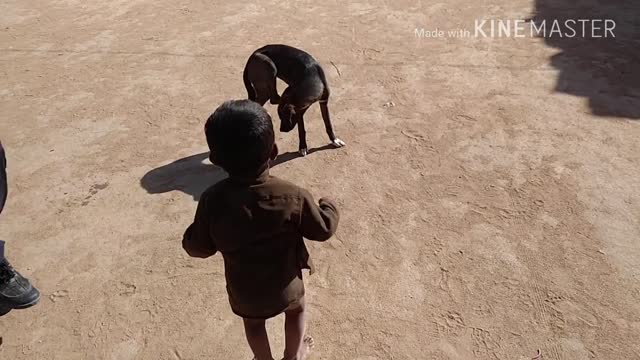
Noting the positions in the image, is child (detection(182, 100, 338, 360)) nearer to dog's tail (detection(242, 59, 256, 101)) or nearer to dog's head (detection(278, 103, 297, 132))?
dog's head (detection(278, 103, 297, 132))

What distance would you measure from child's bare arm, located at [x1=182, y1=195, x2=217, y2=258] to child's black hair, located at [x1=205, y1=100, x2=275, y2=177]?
0.21m

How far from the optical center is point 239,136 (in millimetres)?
1767

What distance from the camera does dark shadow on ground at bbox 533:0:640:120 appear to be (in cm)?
480

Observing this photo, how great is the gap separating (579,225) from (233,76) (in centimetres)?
344

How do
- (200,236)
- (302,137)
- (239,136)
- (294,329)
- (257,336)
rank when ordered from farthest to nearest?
1. (302,137)
2. (294,329)
3. (257,336)
4. (200,236)
5. (239,136)

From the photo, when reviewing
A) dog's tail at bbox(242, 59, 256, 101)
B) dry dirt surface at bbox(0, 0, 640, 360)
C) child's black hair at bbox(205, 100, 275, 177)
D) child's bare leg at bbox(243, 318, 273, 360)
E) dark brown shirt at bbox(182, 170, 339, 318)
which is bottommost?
dry dirt surface at bbox(0, 0, 640, 360)

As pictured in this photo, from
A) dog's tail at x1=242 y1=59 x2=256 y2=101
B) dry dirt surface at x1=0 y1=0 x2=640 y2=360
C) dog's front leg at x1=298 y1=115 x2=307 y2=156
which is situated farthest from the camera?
dog's tail at x1=242 y1=59 x2=256 y2=101

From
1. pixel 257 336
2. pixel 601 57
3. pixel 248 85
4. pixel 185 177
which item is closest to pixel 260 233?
pixel 257 336

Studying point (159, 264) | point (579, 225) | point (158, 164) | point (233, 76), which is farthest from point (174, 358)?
point (233, 76)

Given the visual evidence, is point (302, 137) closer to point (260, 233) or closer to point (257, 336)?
point (257, 336)

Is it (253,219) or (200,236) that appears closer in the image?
(253,219)

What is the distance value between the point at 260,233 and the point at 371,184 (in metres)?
2.19

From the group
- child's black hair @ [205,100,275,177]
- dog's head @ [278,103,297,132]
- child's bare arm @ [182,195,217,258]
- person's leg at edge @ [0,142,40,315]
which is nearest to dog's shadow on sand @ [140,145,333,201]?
dog's head @ [278,103,297,132]

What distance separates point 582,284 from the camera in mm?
3115
